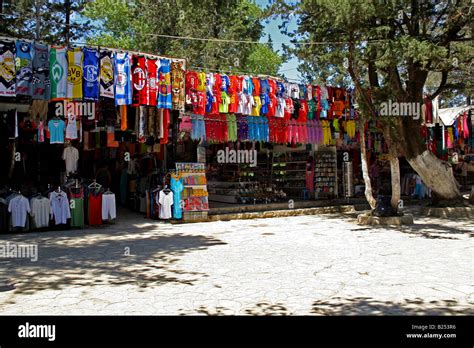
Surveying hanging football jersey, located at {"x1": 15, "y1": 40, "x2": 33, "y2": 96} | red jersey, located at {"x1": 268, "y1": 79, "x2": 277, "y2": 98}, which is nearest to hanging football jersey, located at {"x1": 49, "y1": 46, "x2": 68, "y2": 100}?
hanging football jersey, located at {"x1": 15, "y1": 40, "x2": 33, "y2": 96}

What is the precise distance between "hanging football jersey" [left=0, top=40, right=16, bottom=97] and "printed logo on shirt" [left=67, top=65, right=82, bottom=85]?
4.25 feet

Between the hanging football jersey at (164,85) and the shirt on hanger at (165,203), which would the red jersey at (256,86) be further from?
the shirt on hanger at (165,203)

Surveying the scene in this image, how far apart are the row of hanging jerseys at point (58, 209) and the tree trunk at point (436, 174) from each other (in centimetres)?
990

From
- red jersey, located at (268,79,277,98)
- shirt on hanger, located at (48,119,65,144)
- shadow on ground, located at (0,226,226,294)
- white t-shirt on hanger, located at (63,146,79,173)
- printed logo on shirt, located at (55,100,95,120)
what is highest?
red jersey, located at (268,79,277,98)

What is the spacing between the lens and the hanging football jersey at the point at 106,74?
11320mm

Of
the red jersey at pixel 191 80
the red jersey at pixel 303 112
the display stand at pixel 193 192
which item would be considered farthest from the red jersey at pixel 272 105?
the display stand at pixel 193 192

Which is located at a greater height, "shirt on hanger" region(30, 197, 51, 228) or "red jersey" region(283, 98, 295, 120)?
"red jersey" region(283, 98, 295, 120)

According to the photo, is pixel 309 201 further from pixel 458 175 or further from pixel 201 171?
pixel 458 175

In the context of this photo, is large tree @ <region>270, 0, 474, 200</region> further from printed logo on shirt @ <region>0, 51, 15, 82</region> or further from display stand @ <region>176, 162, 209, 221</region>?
printed logo on shirt @ <region>0, 51, 15, 82</region>

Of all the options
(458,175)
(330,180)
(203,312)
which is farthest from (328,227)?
(458,175)

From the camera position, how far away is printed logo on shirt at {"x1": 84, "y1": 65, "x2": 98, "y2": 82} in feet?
36.4

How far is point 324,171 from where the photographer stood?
17.0m

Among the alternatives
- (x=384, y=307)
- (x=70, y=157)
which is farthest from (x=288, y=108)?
(x=384, y=307)

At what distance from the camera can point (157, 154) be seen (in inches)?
585
